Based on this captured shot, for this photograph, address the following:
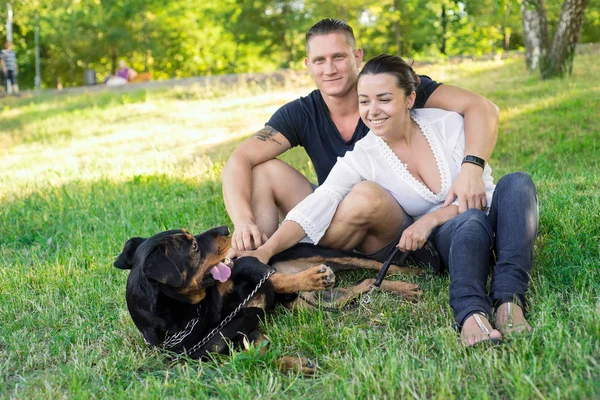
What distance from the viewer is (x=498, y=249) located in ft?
11.1

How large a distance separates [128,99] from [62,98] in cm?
316

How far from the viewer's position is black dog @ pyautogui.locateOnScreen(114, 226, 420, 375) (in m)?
3.12

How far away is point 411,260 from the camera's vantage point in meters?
4.24

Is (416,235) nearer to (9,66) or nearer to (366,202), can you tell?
(366,202)

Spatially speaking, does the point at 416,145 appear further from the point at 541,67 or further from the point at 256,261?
the point at 541,67

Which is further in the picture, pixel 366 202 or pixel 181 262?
pixel 366 202

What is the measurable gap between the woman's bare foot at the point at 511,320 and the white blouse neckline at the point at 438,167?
963mm

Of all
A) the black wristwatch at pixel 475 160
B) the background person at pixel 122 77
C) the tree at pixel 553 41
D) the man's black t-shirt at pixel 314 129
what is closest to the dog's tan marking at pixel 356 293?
the black wristwatch at pixel 475 160

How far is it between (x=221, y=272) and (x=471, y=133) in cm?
173

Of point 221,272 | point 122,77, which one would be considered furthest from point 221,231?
point 122,77

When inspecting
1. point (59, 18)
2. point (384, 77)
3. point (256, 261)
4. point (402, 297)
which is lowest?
point (402, 297)

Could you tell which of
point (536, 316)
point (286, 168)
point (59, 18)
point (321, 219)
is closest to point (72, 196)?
point (286, 168)

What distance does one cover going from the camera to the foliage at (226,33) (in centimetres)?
2652

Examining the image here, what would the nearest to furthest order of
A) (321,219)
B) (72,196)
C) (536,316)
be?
(536,316) → (321,219) → (72,196)
